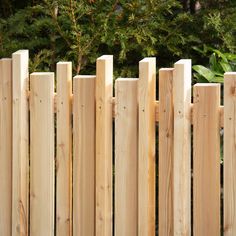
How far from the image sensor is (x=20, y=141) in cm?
388

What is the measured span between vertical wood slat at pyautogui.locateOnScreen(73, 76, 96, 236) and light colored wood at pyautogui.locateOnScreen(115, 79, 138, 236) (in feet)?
0.53

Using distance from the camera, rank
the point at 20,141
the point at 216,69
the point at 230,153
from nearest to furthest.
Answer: the point at 230,153, the point at 20,141, the point at 216,69

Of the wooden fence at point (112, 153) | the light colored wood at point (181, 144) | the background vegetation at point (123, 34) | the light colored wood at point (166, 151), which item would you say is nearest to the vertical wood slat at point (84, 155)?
the wooden fence at point (112, 153)

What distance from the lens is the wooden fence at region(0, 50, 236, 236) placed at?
11.2 ft

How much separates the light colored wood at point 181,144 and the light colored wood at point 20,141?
3.18 ft

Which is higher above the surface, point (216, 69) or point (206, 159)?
point (216, 69)

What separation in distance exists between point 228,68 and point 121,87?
1.14 metres

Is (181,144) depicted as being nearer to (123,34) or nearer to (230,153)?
(230,153)

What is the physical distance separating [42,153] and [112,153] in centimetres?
43

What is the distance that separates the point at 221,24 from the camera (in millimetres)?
4820

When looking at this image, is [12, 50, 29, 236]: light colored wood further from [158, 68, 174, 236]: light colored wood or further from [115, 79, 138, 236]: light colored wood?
[158, 68, 174, 236]: light colored wood

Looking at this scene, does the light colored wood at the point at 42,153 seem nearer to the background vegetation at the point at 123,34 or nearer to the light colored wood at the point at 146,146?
the light colored wood at the point at 146,146

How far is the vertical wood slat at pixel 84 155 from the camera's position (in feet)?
12.1

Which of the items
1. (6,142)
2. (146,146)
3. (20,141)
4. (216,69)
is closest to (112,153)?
(146,146)
